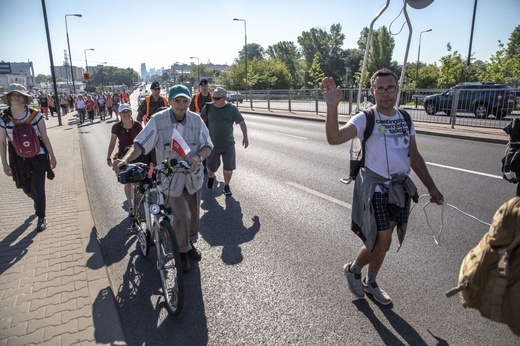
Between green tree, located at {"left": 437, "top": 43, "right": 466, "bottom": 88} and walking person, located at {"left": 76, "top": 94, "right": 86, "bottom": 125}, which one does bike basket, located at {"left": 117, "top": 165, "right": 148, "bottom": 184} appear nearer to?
walking person, located at {"left": 76, "top": 94, "right": 86, "bottom": 125}

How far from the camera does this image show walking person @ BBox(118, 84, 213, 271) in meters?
3.63

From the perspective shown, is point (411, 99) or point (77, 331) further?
point (411, 99)

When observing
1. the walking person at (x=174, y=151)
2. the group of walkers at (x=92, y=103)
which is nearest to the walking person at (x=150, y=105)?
the walking person at (x=174, y=151)

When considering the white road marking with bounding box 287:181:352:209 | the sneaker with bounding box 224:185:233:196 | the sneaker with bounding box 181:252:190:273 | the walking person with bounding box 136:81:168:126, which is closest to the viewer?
the sneaker with bounding box 181:252:190:273

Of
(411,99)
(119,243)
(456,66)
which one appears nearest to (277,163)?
(119,243)

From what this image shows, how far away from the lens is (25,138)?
4.71 metres

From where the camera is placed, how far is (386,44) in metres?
69.1

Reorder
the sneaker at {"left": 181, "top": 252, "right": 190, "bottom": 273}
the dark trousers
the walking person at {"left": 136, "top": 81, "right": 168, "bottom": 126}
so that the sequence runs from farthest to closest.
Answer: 1. the walking person at {"left": 136, "top": 81, "right": 168, "bottom": 126}
2. the dark trousers
3. the sneaker at {"left": 181, "top": 252, "right": 190, "bottom": 273}

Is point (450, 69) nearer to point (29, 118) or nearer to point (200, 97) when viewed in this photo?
point (200, 97)

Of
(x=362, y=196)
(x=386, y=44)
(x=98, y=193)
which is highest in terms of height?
(x=386, y=44)

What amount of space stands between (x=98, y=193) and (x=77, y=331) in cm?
477

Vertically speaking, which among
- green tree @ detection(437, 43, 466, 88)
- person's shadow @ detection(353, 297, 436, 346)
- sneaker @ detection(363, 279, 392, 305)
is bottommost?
person's shadow @ detection(353, 297, 436, 346)

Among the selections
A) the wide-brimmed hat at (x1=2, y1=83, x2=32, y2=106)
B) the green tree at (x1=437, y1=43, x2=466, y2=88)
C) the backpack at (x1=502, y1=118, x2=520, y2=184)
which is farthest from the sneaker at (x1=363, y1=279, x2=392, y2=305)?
the green tree at (x1=437, y1=43, x2=466, y2=88)

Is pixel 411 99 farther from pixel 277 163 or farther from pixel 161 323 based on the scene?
pixel 161 323
